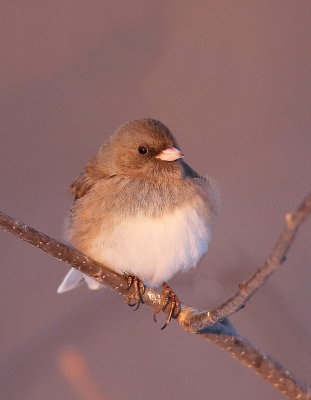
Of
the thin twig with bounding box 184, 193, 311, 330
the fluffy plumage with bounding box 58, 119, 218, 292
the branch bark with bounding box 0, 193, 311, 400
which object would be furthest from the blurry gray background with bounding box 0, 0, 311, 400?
the thin twig with bounding box 184, 193, 311, 330

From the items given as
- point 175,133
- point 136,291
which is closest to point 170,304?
point 136,291

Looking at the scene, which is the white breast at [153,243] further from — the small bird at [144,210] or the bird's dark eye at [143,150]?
the bird's dark eye at [143,150]

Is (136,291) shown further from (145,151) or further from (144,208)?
(145,151)

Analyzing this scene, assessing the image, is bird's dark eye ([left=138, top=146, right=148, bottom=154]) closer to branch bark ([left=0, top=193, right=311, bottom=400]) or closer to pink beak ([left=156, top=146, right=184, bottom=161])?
pink beak ([left=156, top=146, right=184, bottom=161])

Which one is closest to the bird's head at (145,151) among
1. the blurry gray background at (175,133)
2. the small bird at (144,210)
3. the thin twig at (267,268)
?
the small bird at (144,210)

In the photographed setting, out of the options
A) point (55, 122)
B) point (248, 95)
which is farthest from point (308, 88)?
point (55, 122)

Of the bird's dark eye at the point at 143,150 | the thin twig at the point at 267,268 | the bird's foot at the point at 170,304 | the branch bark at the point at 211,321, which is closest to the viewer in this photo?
the thin twig at the point at 267,268

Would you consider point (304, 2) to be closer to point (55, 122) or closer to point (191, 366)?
point (55, 122)

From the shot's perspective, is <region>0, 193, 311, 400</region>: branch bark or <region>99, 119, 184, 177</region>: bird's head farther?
<region>99, 119, 184, 177</region>: bird's head
